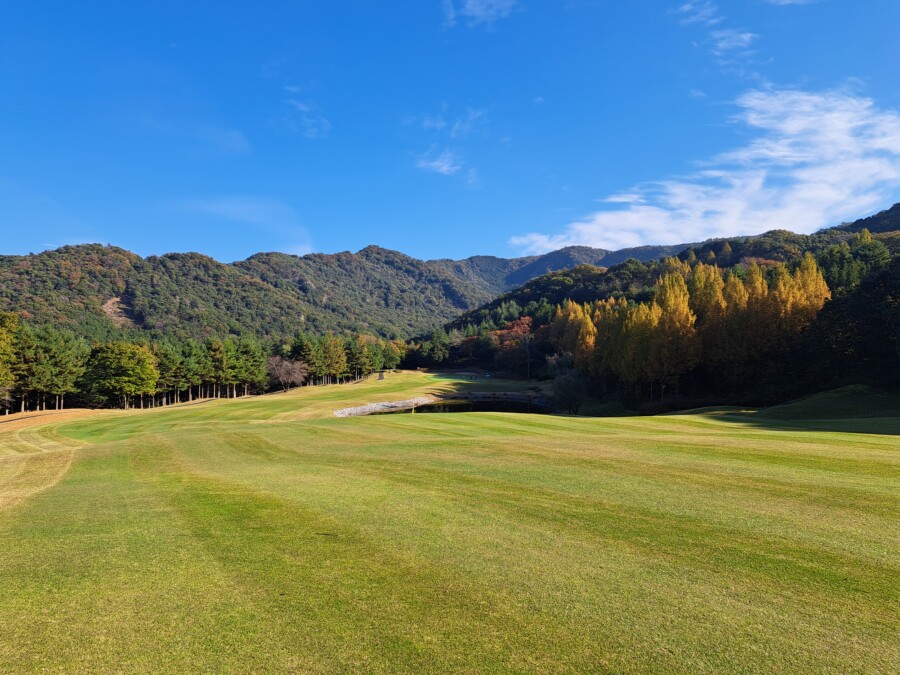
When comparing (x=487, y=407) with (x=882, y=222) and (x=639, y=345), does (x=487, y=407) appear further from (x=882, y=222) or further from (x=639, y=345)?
(x=882, y=222)

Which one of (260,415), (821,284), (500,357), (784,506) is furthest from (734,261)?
(784,506)

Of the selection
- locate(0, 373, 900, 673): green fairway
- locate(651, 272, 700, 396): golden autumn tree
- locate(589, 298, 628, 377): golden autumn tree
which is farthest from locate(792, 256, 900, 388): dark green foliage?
locate(0, 373, 900, 673): green fairway

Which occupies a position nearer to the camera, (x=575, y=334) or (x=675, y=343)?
(x=675, y=343)

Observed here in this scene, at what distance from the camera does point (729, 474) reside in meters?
11.1

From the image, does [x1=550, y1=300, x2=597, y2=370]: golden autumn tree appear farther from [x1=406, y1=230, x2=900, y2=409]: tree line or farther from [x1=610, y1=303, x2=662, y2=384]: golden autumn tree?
[x1=610, y1=303, x2=662, y2=384]: golden autumn tree

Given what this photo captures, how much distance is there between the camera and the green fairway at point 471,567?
4164 millimetres

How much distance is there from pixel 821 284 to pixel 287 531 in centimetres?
6218

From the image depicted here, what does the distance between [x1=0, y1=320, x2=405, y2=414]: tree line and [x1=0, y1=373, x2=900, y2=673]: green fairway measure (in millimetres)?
52052

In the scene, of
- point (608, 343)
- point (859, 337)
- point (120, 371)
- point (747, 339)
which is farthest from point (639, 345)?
point (120, 371)

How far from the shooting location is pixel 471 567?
6070 millimetres

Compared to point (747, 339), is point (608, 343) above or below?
above

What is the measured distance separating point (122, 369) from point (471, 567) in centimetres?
7460

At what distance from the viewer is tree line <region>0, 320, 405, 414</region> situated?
59938mm

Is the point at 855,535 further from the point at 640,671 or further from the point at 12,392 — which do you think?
the point at 12,392
